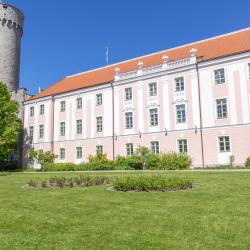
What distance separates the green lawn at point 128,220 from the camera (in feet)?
22.3

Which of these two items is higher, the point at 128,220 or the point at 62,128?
the point at 62,128

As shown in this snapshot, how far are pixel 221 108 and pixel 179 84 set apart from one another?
541cm

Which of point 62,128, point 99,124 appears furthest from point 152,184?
point 62,128

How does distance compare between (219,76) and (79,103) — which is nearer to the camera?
(219,76)

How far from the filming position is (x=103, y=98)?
4162 cm

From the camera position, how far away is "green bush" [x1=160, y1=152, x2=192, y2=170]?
3163 centimetres

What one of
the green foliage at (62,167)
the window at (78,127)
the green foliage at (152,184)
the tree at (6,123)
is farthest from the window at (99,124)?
the green foliage at (152,184)

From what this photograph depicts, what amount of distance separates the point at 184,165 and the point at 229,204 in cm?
2151

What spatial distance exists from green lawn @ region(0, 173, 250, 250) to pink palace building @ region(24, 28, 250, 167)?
65.3ft

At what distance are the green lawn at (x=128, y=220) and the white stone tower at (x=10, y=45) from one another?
1798 inches

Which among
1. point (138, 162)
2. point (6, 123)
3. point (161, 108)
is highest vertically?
point (161, 108)

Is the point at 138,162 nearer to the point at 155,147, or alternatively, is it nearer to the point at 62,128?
the point at 155,147

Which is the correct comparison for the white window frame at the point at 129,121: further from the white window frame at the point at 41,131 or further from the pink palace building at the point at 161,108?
the white window frame at the point at 41,131

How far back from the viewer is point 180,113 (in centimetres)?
3497
